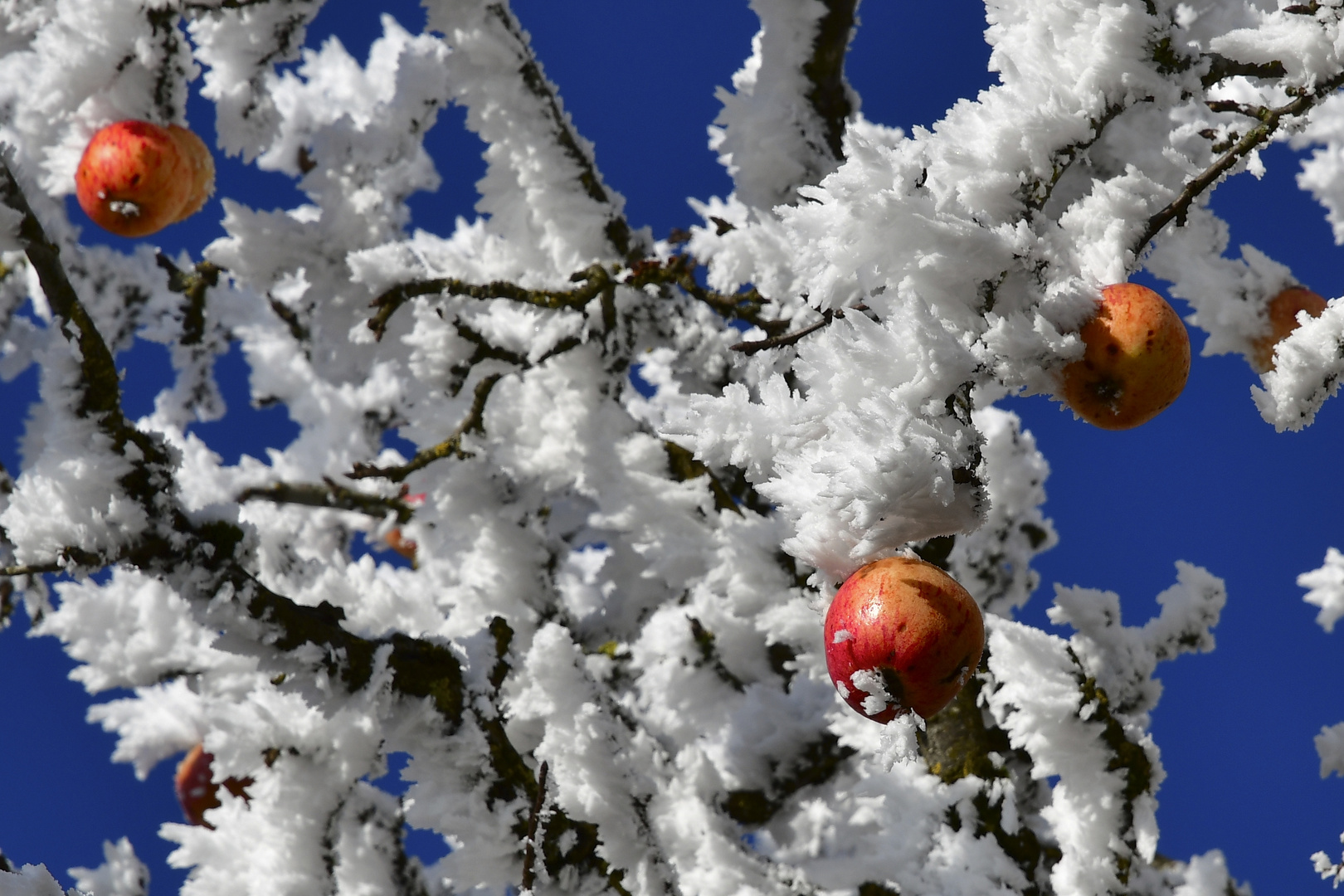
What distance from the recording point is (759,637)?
353 centimetres

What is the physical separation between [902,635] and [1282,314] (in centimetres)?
166

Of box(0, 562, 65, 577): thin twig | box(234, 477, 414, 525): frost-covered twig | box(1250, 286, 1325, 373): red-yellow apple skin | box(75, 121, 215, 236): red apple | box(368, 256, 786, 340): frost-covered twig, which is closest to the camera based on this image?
box(0, 562, 65, 577): thin twig

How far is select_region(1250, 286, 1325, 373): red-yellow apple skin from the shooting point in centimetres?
224

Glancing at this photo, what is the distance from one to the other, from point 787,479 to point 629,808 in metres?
1.64

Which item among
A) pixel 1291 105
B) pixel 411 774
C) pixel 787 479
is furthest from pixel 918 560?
pixel 411 774

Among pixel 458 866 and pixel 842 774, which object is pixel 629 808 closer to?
pixel 458 866

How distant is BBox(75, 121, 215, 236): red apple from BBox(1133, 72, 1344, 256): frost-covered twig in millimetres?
3043

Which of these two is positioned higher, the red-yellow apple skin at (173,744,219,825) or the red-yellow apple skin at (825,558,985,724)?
the red-yellow apple skin at (173,744,219,825)

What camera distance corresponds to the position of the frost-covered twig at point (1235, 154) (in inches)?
57.8

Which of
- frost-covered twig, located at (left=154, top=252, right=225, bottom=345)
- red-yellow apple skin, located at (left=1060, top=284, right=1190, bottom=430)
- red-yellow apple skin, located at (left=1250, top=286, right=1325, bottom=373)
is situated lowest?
red-yellow apple skin, located at (left=1060, top=284, right=1190, bottom=430)

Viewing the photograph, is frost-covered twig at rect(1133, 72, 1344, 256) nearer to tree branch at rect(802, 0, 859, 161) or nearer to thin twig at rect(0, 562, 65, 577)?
tree branch at rect(802, 0, 859, 161)

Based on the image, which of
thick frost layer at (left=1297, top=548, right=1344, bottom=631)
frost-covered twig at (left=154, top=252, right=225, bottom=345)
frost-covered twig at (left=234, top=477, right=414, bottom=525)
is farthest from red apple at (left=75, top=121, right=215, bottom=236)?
thick frost layer at (left=1297, top=548, right=1344, bottom=631)

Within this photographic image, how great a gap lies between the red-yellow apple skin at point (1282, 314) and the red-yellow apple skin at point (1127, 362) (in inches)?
40.0

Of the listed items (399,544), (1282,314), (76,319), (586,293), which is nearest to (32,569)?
(76,319)
